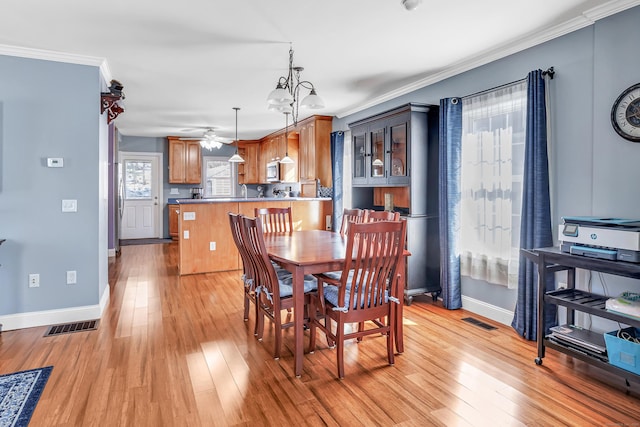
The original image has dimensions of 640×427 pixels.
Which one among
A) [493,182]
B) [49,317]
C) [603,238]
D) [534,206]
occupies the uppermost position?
[493,182]

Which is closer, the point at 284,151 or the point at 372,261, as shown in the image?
the point at 372,261

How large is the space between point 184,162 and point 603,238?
8.44m

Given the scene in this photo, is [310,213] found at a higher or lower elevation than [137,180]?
lower

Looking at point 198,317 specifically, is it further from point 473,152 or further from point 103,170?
point 473,152

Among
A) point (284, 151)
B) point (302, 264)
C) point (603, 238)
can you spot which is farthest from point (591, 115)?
point (284, 151)

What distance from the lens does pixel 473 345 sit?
2.96 metres

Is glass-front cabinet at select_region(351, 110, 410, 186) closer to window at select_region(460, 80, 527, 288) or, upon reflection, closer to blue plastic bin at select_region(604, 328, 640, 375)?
window at select_region(460, 80, 527, 288)

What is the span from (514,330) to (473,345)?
54 centimetres

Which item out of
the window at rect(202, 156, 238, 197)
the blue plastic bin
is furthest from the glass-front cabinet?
the window at rect(202, 156, 238, 197)

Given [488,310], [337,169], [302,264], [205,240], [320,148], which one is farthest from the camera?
[320,148]

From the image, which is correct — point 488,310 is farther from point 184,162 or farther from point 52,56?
point 184,162

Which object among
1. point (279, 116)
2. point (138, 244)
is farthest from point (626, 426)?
point (138, 244)

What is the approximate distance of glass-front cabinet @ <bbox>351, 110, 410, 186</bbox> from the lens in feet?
13.4

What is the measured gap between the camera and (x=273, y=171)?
806 cm
